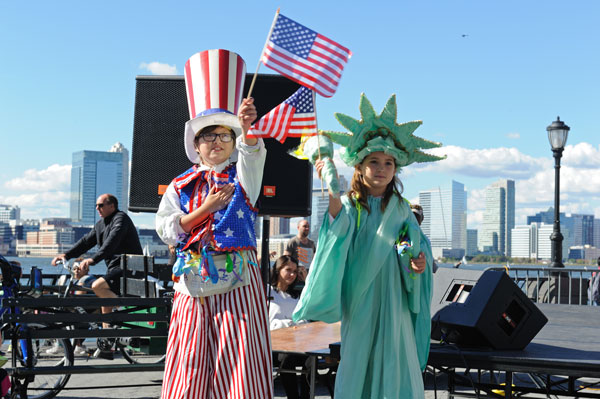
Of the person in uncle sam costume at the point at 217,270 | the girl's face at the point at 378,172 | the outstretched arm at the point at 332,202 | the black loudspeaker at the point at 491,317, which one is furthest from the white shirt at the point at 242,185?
the black loudspeaker at the point at 491,317

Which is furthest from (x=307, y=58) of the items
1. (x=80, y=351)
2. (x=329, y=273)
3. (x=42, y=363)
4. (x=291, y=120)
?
(x=80, y=351)

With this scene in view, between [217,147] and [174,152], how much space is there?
3272mm

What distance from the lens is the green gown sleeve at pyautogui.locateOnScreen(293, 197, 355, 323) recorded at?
10.5 feet

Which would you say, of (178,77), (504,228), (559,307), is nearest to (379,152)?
(178,77)

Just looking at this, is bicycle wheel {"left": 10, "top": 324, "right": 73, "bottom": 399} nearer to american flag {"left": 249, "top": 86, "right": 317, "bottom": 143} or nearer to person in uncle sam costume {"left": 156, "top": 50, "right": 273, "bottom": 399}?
person in uncle sam costume {"left": 156, "top": 50, "right": 273, "bottom": 399}

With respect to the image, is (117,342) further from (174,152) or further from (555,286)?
(555,286)

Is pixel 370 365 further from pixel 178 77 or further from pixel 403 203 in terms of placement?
pixel 178 77

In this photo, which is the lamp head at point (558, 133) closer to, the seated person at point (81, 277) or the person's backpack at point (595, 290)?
the person's backpack at point (595, 290)

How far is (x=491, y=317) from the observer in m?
3.88

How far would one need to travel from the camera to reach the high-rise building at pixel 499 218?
320 feet

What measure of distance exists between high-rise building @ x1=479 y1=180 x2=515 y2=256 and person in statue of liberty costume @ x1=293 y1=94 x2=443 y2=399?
88878 millimetres

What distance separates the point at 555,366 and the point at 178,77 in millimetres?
4476

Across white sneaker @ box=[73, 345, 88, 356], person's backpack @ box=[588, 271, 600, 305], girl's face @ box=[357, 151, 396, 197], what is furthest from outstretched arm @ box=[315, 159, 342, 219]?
person's backpack @ box=[588, 271, 600, 305]

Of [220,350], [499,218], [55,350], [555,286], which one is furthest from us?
[499,218]
